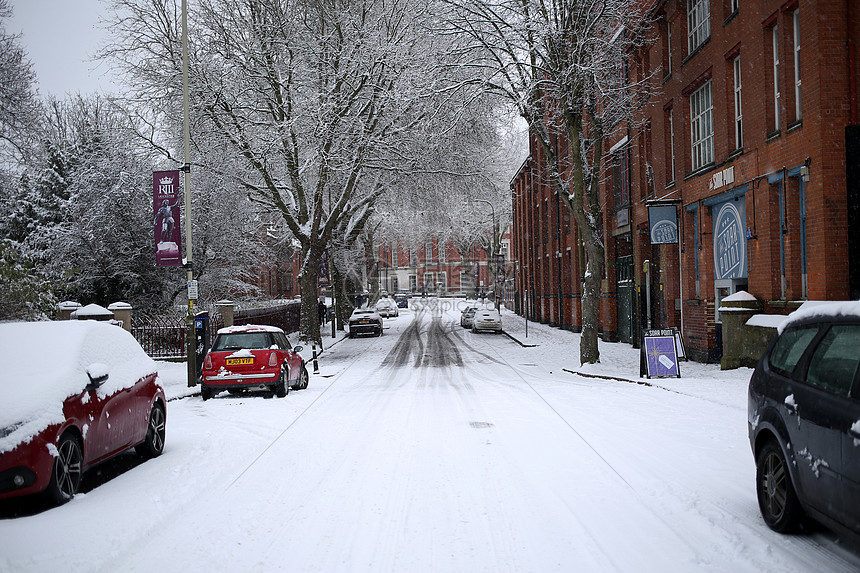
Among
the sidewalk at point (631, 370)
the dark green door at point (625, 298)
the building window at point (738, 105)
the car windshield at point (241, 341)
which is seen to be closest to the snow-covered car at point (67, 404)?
the car windshield at point (241, 341)

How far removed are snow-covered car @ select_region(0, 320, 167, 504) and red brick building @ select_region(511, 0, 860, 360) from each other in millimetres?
11784

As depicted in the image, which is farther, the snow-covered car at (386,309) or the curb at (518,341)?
the snow-covered car at (386,309)

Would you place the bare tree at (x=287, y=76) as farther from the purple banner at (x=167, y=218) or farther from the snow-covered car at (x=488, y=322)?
the snow-covered car at (x=488, y=322)

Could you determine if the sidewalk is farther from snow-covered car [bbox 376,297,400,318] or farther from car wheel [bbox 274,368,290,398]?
snow-covered car [bbox 376,297,400,318]

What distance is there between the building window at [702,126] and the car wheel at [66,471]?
17.7 metres

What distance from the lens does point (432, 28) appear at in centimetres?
2020

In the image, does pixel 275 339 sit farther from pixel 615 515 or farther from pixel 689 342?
pixel 689 342


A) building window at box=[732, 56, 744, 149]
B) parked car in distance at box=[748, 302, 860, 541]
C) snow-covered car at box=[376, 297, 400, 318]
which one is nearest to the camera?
parked car in distance at box=[748, 302, 860, 541]

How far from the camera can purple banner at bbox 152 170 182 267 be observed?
1705cm

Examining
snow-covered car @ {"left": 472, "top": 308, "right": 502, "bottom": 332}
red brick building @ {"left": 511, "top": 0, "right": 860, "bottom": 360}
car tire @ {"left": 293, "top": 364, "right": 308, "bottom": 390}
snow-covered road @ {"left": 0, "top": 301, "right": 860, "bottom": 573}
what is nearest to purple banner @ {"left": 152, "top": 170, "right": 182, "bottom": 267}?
car tire @ {"left": 293, "top": 364, "right": 308, "bottom": 390}

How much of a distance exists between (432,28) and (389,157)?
8995 mm

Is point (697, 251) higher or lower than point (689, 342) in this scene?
higher

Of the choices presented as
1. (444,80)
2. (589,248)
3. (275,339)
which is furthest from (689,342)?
(275,339)

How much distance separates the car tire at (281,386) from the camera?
1459 cm
